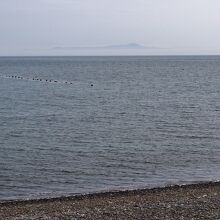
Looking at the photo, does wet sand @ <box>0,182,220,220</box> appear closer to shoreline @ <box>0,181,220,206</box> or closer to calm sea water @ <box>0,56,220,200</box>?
shoreline @ <box>0,181,220,206</box>

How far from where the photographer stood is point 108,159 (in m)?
29.5

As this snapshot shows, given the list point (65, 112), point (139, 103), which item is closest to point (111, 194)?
point (65, 112)

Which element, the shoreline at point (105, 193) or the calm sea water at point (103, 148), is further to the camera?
the calm sea water at point (103, 148)

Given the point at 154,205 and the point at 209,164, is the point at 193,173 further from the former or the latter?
the point at 154,205

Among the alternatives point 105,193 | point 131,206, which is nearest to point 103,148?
point 105,193

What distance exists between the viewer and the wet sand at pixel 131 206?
15.6 m

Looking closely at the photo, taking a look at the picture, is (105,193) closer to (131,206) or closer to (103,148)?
(131,206)

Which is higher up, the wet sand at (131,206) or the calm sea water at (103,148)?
the wet sand at (131,206)

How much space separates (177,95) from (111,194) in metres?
56.5

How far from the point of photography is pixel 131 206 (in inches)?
674

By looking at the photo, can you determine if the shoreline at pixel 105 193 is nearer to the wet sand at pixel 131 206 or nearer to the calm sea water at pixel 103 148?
the wet sand at pixel 131 206

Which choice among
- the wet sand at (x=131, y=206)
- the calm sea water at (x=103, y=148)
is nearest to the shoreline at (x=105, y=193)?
A: the wet sand at (x=131, y=206)

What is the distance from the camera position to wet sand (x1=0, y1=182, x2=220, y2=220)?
1562 cm

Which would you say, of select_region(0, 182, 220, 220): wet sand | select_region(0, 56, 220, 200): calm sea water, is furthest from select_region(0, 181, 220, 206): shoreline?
select_region(0, 56, 220, 200): calm sea water
